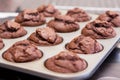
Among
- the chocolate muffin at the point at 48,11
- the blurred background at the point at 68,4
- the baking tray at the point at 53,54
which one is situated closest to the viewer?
the baking tray at the point at 53,54

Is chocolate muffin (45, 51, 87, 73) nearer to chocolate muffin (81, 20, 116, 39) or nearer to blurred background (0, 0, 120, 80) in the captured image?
blurred background (0, 0, 120, 80)

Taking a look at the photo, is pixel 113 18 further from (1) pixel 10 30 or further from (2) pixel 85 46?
(1) pixel 10 30

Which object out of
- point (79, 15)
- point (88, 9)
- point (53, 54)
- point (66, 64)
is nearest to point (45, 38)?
point (53, 54)

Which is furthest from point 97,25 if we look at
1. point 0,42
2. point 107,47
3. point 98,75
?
point 0,42

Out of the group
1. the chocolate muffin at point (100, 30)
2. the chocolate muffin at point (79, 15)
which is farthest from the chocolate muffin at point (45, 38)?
the chocolate muffin at point (79, 15)

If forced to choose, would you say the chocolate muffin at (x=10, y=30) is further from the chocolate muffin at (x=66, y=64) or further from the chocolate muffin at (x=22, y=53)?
the chocolate muffin at (x=66, y=64)

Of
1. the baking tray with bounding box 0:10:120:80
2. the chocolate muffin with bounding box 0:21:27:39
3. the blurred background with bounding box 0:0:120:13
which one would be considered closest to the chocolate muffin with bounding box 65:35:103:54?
the baking tray with bounding box 0:10:120:80
